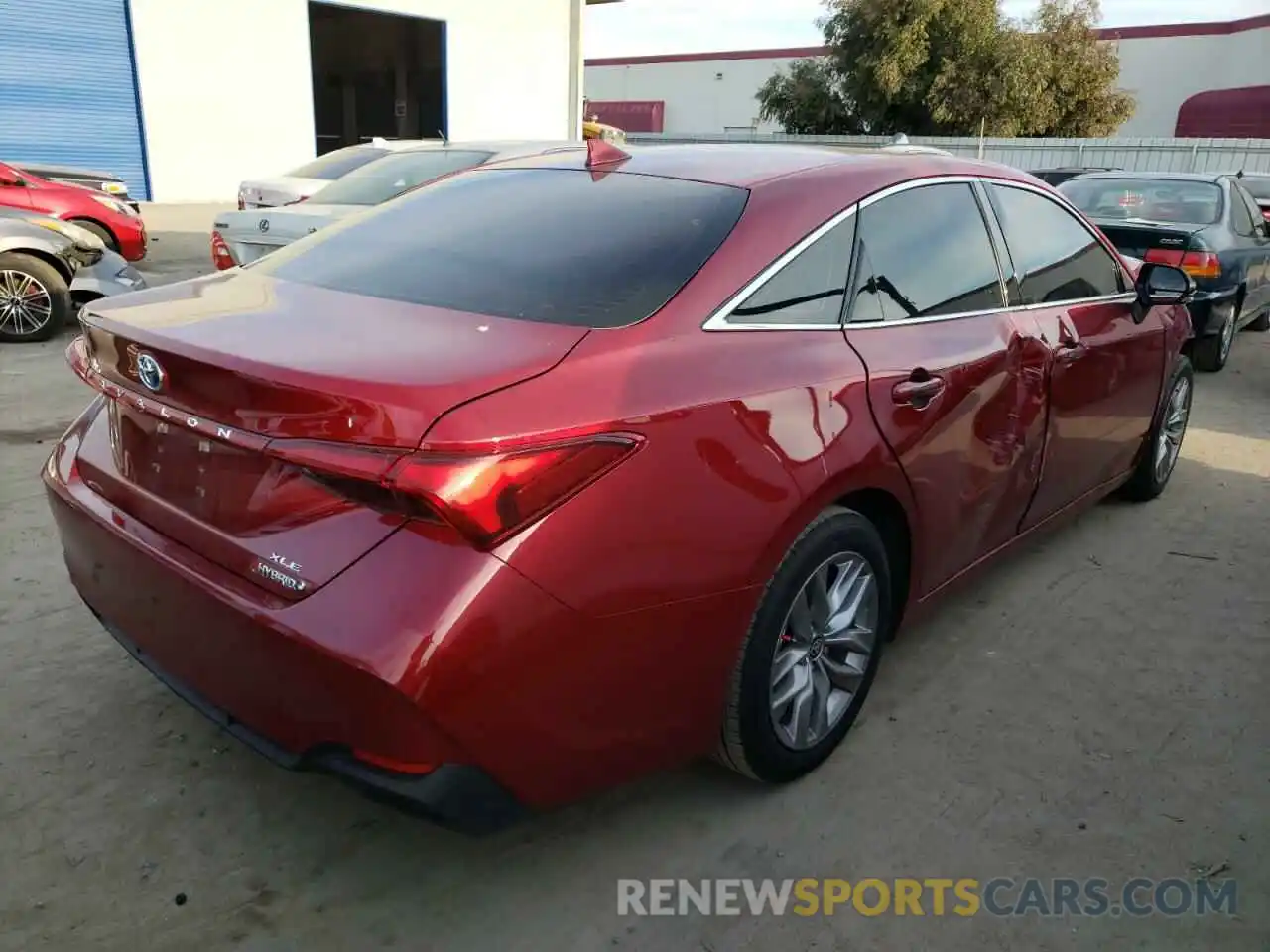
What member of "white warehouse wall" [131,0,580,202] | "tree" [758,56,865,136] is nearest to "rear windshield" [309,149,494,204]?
"white warehouse wall" [131,0,580,202]

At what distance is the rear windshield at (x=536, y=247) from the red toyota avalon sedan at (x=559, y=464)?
12 millimetres

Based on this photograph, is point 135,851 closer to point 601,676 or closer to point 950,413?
point 601,676

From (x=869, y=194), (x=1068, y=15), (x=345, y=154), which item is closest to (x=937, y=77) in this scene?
(x=1068, y=15)

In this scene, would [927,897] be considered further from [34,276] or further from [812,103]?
[812,103]

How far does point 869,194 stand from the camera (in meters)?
2.77

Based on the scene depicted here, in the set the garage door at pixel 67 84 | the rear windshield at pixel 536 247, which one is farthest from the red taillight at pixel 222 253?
the garage door at pixel 67 84

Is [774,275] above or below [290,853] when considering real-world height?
above

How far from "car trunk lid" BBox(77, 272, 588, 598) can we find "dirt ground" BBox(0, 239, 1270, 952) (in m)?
0.80

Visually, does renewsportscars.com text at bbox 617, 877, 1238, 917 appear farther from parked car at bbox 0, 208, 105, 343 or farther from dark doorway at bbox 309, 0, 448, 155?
dark doorway at bbox 309, 0, 448, 155

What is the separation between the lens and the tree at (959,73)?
28.0 meters

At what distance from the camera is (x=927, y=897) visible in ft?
7.59

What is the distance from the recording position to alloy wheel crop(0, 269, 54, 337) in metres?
7.38

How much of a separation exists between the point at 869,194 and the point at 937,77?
95.3ft

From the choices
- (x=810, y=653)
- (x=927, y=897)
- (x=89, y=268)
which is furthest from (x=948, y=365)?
(x=89, y=268)
